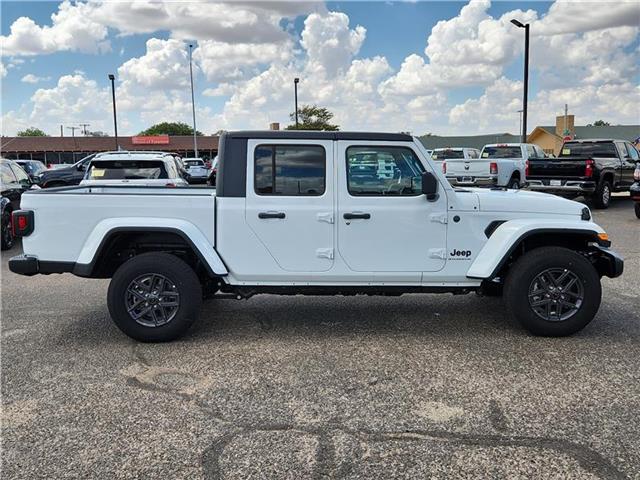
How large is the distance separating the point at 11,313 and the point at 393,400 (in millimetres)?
4382

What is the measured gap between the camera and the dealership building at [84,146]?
56.1 meters

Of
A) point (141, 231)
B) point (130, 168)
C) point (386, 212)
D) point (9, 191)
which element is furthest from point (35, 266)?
point (9, 191)

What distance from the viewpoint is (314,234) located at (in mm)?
4996

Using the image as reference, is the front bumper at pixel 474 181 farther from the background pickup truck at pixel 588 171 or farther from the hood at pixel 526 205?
the hood at pixel 526 205

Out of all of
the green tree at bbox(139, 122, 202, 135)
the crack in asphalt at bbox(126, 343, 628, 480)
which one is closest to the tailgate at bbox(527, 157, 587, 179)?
the crack in asphalt at bbox(126, 343, 628, 480)

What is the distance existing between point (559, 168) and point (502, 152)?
4699mm

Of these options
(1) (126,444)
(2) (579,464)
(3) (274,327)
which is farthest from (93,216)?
(2) (579,464)

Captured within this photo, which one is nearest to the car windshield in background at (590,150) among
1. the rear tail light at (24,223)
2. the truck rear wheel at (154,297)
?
the truck rear wheel at (154,297)

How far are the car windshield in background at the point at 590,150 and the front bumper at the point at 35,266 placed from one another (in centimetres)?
1516

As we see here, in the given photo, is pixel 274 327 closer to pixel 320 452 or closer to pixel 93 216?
pixel 93 216

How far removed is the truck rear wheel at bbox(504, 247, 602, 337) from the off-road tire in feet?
37.4

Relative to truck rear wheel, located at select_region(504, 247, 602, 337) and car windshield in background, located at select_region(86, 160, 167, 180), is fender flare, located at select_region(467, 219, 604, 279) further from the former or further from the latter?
car windshield in background, located at select_region(86, 160, 167, 180)

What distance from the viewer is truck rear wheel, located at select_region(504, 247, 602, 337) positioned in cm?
500

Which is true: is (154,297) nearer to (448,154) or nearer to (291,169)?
Result: (291,169)
